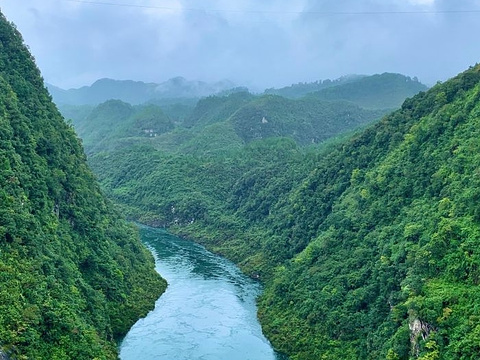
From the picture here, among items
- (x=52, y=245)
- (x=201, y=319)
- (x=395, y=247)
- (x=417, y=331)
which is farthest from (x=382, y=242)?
(x=52, y=245)

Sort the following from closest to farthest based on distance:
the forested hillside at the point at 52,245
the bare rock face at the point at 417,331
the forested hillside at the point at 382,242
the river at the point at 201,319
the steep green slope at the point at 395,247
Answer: the bare rock face at the point at 417,331 → the forested hillside at the point at 52,245 → the steep green slope at the point at 395,247 → the forested hillside at the point at 382,242 → the river at the point at 201,319

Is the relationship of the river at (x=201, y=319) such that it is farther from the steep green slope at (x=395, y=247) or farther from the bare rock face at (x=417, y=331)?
the bare rock face at (x=417, y=331)

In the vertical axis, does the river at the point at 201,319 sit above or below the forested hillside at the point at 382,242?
below

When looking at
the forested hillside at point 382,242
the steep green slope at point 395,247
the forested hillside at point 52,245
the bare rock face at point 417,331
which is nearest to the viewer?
the bare rock face at point 417,331

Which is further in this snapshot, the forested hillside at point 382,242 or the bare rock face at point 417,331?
the forested hillside at point 382,242

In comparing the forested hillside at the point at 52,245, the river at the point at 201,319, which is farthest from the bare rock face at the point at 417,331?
the forested hillside at the point at 52,245

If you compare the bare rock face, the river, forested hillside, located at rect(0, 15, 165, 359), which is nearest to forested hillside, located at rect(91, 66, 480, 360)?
the bare rock face

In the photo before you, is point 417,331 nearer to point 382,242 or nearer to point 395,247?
point 395,247
